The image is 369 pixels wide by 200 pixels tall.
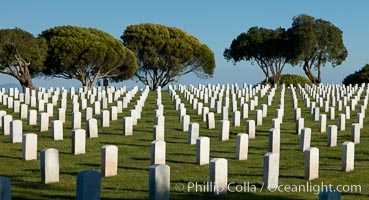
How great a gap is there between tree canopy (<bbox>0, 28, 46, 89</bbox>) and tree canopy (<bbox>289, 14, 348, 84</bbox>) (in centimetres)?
2568

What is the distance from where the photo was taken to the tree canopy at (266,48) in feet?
215

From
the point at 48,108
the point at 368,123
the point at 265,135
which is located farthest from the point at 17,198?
the point at 368,123

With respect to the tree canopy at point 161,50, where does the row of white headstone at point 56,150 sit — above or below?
below

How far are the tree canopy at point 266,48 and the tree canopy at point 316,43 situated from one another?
118 centimetres

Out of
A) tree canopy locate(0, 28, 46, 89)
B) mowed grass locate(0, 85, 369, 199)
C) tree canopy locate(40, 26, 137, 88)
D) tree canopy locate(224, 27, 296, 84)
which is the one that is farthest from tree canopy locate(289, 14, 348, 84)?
mowed grass locate(0, 85, 369, 199)

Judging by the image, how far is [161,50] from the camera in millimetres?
64250

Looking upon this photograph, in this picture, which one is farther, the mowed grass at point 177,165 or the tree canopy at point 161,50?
the tree canopy at point 161,50

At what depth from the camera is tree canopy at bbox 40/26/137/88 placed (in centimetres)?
5375

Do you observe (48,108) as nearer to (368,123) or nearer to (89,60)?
(368,123)

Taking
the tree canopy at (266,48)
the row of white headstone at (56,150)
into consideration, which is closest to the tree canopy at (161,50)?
the tree canopy at (266,48)

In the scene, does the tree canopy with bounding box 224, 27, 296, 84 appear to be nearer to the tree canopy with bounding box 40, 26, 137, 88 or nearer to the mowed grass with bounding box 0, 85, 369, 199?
the tree canopy with bounding box 40, 26, 137, 88

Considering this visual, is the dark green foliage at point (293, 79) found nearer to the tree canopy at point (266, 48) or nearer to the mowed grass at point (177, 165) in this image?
the tree canopy at point (266, 48)

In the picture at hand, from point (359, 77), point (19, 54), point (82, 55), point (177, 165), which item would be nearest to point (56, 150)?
point (177, 165)

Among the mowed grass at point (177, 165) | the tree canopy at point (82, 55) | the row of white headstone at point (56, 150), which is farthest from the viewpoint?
the tree canopy at point (82, 55)
